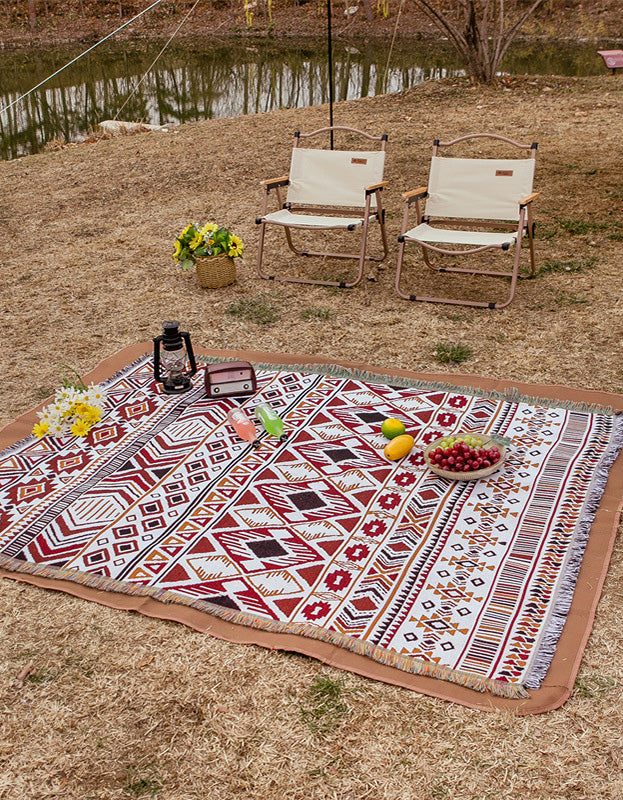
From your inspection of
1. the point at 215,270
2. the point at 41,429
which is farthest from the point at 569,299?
the point at 41,429

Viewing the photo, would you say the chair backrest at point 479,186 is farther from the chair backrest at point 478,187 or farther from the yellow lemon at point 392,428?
the yellow lemon at point 392,428

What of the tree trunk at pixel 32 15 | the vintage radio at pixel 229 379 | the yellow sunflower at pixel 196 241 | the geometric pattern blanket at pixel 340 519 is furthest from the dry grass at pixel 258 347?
the tree trunk at pixel 32 15

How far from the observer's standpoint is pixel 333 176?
4.73m

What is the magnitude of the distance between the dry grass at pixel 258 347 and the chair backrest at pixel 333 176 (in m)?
0.52

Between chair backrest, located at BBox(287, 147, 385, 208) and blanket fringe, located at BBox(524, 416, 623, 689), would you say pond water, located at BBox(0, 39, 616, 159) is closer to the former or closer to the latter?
chair backrest, located at BBox(287, 147, 385, 208)

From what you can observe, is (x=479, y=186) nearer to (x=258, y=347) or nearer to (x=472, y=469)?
(x=258, y=347)

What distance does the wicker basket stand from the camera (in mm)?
4551

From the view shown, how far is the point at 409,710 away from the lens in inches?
74.9

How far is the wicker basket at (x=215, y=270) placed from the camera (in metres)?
4.55

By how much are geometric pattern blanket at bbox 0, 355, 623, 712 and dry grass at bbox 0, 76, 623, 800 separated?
13 centimetres

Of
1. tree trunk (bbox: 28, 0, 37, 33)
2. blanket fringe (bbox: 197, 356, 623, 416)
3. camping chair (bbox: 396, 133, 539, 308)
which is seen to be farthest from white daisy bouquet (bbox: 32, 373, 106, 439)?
tree trunk (bbox: 28, 0, 37, 33)

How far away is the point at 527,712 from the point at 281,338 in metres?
2.49

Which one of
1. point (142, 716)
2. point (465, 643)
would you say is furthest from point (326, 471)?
point (142, 716)

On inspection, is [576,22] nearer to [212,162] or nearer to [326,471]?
[212,162]
